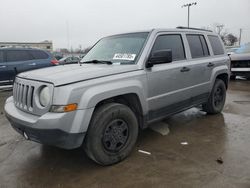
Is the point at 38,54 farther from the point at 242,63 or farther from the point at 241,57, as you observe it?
the point at 242,63

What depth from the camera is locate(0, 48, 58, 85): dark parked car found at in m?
9.12

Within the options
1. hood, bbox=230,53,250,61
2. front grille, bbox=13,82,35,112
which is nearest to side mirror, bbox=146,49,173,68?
front grille, bbox=13,82,35,112

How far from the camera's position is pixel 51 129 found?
2.78 m

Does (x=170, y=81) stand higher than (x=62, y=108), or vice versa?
(x=170, y=81)

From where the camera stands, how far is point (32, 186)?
294 centimetres

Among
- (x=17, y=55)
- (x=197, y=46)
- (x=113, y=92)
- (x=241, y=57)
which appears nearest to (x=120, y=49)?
(x=113, y=92)

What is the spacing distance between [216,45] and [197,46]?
0.94 meters

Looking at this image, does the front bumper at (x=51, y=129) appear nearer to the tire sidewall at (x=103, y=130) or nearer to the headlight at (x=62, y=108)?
the headlight at (x=62, y=108)

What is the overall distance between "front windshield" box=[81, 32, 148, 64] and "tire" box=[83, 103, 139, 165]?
0.88 metres

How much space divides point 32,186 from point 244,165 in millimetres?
2782

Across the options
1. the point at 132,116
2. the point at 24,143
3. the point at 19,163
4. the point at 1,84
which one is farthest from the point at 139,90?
the point at 1,84

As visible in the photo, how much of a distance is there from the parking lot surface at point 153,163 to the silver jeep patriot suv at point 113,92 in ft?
1.11

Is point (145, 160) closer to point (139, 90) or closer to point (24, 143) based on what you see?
point (139, 90)

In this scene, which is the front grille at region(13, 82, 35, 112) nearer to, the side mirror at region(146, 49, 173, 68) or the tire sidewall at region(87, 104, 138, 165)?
the tire sidewall at region(87, 104, 138, 165)
